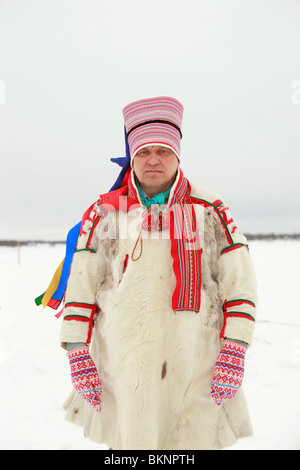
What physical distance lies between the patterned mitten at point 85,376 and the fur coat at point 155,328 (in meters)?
0.05

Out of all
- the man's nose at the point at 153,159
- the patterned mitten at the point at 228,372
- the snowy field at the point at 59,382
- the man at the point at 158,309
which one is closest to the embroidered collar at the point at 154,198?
the man at the point at 158,309

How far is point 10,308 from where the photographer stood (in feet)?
21.4

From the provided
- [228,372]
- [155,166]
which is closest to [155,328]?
[228,372]

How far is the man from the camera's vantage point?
1598 mm

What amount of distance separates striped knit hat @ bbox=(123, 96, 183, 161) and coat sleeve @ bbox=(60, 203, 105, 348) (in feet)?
1.35

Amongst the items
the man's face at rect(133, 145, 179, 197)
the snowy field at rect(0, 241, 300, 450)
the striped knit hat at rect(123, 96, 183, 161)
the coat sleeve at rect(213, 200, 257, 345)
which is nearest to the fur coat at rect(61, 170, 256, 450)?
the coat sleeve at rect(213, 200, 257, 345)

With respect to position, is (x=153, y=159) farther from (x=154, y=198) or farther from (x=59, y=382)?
(x=59, y=382)

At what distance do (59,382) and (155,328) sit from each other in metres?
2.32

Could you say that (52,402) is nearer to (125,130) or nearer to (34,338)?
(34,338)

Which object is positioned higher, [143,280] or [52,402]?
[143,280]

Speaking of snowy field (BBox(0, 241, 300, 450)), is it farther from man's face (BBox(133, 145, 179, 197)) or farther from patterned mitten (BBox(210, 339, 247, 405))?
man's face (BBox(133, 145, 179, 197))

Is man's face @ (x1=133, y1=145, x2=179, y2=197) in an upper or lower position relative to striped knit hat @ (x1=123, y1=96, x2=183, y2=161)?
lower

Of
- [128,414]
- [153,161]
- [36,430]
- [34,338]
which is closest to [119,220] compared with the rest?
[153,161]
